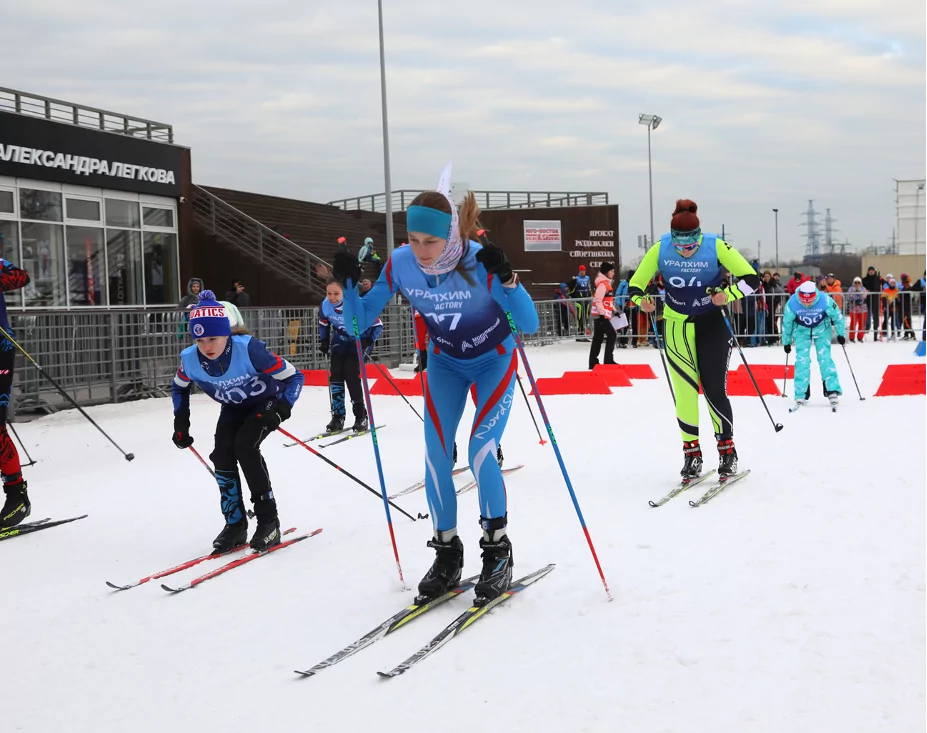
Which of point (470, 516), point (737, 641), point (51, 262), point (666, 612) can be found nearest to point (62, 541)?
point (470, 516)

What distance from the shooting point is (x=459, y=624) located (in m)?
3.98

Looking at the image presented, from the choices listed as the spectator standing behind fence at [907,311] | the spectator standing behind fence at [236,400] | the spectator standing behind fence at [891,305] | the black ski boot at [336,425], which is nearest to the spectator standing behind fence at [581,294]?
the spectator standing behind fence at [891,305]

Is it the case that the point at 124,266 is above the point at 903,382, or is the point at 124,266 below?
above

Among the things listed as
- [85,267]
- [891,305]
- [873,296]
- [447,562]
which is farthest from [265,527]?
[891,305]

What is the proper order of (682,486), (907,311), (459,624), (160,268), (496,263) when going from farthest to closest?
(907,311) < (160,268) < (682,486) < (496,263) < (459,624)

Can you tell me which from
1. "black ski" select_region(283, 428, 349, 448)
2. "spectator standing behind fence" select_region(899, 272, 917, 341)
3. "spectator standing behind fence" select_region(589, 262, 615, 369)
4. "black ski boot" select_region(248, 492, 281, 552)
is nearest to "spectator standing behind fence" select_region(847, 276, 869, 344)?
"spectator standing behind fence" select_region(899, 272, 917, 341)

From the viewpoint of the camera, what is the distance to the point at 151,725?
125 inches

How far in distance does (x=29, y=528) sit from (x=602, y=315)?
11821 mm

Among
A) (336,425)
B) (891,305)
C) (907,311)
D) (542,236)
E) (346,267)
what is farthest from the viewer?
(542,236)

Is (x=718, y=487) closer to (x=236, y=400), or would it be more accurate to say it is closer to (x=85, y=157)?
(x=236, y=400)

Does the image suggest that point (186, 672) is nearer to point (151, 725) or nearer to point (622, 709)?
point (151, 725)

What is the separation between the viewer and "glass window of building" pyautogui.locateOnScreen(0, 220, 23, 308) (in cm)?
1822

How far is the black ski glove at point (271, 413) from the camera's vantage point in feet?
17.5

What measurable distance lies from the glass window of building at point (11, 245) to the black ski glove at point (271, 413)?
48.6 ft
